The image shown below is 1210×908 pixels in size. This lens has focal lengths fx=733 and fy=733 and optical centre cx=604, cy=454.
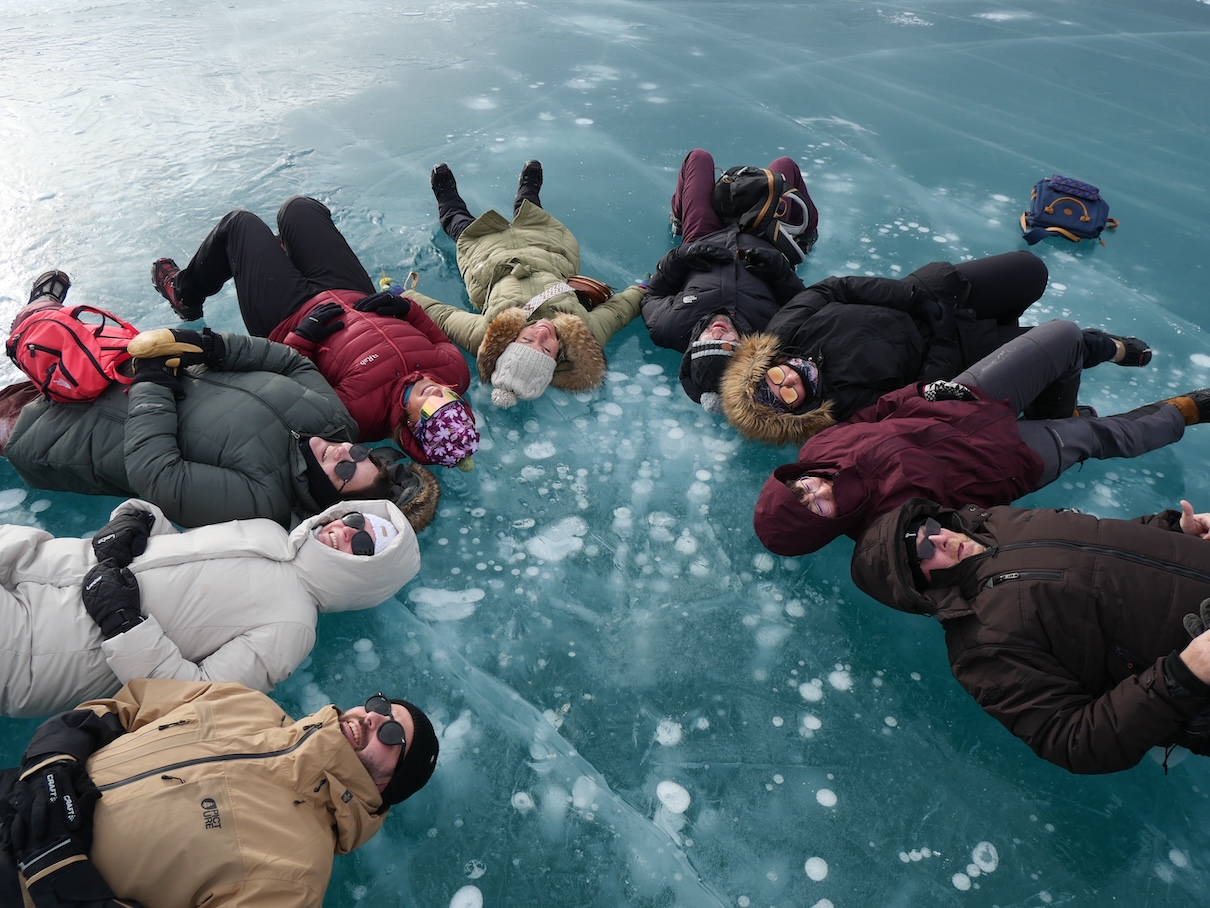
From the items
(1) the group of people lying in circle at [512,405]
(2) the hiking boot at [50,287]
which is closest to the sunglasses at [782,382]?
(1) the group of people lying in circle at [512,405]

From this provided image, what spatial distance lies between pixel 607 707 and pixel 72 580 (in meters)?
1.61

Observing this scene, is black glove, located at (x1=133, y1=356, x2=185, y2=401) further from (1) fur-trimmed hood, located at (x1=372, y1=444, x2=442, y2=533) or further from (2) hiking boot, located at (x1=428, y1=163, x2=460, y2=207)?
(2) hiking boot, located at (x1=428, y1=163, x2=460, y2=207)

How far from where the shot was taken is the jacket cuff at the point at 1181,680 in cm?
183

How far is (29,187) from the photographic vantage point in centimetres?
429

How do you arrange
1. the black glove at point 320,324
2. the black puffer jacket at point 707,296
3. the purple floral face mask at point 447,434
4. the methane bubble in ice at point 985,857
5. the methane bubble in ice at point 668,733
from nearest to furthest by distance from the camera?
the methane bubble in ice at point 985,857 < the methane bubble in ice at point 668,733 < the purple floral face mask at point 447,434 < the black glove at point 320,324 < the black puffer jacket at point 707,296

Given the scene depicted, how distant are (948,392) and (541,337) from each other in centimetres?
175

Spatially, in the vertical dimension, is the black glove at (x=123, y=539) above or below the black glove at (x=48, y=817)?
above

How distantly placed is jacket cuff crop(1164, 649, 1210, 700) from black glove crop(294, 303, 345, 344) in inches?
121

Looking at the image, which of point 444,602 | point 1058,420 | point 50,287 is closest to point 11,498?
point 50,287

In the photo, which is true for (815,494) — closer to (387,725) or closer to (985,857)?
(985,857)

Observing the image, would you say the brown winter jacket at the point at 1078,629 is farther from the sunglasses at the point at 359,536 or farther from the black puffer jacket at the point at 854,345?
the sunglasses at the point at 359,536

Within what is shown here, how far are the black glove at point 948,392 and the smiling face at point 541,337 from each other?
162 centimetres

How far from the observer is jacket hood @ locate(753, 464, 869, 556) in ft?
8.46

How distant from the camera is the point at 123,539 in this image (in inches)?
85.4
